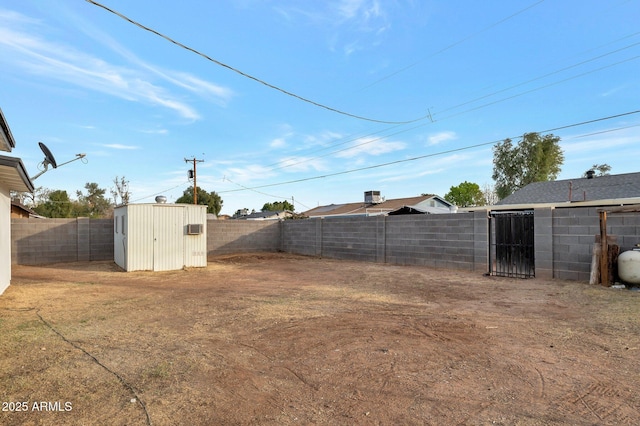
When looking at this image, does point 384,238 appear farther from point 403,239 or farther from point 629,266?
point 629,266

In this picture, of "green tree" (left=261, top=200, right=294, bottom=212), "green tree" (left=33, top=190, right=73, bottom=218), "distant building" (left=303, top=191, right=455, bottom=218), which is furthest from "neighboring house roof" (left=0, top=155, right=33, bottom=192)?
"green tree" (left=261, top=200, right=294, bottom=212)

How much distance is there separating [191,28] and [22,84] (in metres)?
5.13

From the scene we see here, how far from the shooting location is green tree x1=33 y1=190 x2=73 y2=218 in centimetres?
3325

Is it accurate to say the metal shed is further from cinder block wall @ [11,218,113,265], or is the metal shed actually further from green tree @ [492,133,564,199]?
green tree @ [492,133,564,199]

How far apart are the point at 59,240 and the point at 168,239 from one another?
16.8 ft

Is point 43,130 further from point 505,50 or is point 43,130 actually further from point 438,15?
point 505,50

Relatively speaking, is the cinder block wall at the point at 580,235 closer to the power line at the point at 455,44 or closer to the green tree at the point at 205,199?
the power line at the point at 455,44

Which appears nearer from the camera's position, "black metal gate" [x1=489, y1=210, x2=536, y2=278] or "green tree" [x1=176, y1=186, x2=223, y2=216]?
"black metal gate" [x1=489, y1=210, x2=536, y2=278]

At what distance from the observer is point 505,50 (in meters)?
11.3

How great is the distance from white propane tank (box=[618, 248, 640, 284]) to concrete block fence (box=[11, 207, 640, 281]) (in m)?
0.70

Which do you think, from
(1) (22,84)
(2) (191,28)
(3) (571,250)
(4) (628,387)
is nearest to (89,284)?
(1) (22,84)

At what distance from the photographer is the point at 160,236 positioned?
36.1 ft

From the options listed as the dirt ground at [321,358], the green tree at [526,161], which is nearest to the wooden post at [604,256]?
the dirt ground at [321,358]

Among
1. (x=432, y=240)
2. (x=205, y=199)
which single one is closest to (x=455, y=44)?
(x=432, y=240)
